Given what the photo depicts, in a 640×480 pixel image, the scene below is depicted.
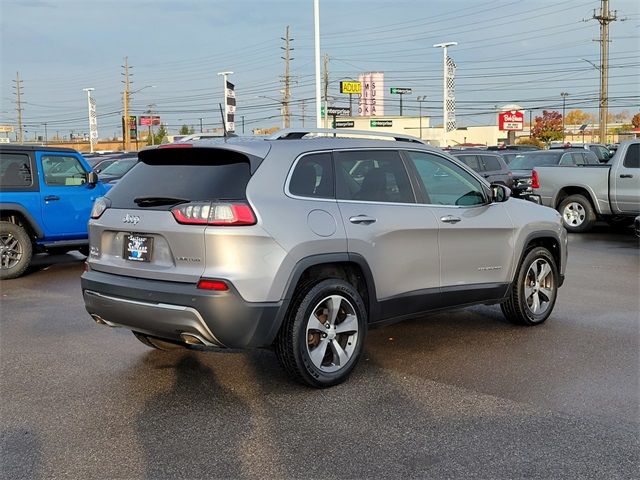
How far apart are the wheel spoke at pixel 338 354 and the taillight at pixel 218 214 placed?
3.82ft

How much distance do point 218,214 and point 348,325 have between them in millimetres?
1319

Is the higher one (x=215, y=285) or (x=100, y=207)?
(x=100, y=207)

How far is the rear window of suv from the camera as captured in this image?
468 centimetres

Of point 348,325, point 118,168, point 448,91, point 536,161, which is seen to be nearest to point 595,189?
point 536,161

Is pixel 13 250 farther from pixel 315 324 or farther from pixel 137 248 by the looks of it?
pixel 315 324

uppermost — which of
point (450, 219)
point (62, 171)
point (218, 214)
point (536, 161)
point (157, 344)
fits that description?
point (536, 161)

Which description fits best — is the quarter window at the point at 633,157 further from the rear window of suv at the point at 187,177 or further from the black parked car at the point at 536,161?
the rear window of suv at the point at 187,177

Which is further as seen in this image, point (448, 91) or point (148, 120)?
point (148, 120)

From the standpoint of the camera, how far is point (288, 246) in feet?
15.2

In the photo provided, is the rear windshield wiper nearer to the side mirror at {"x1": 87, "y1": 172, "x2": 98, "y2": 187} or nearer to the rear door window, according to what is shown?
the side mirror at {"x1": 87, "y1": 172, "x2": 98, "y2": 187}

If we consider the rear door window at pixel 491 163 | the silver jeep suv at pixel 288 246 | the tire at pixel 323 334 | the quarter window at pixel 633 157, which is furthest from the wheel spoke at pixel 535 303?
the rear door window at pixel 491 163

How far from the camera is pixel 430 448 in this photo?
3945 mm

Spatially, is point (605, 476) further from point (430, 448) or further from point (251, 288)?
point (251, 288)

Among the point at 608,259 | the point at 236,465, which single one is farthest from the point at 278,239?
the point at 608,259
